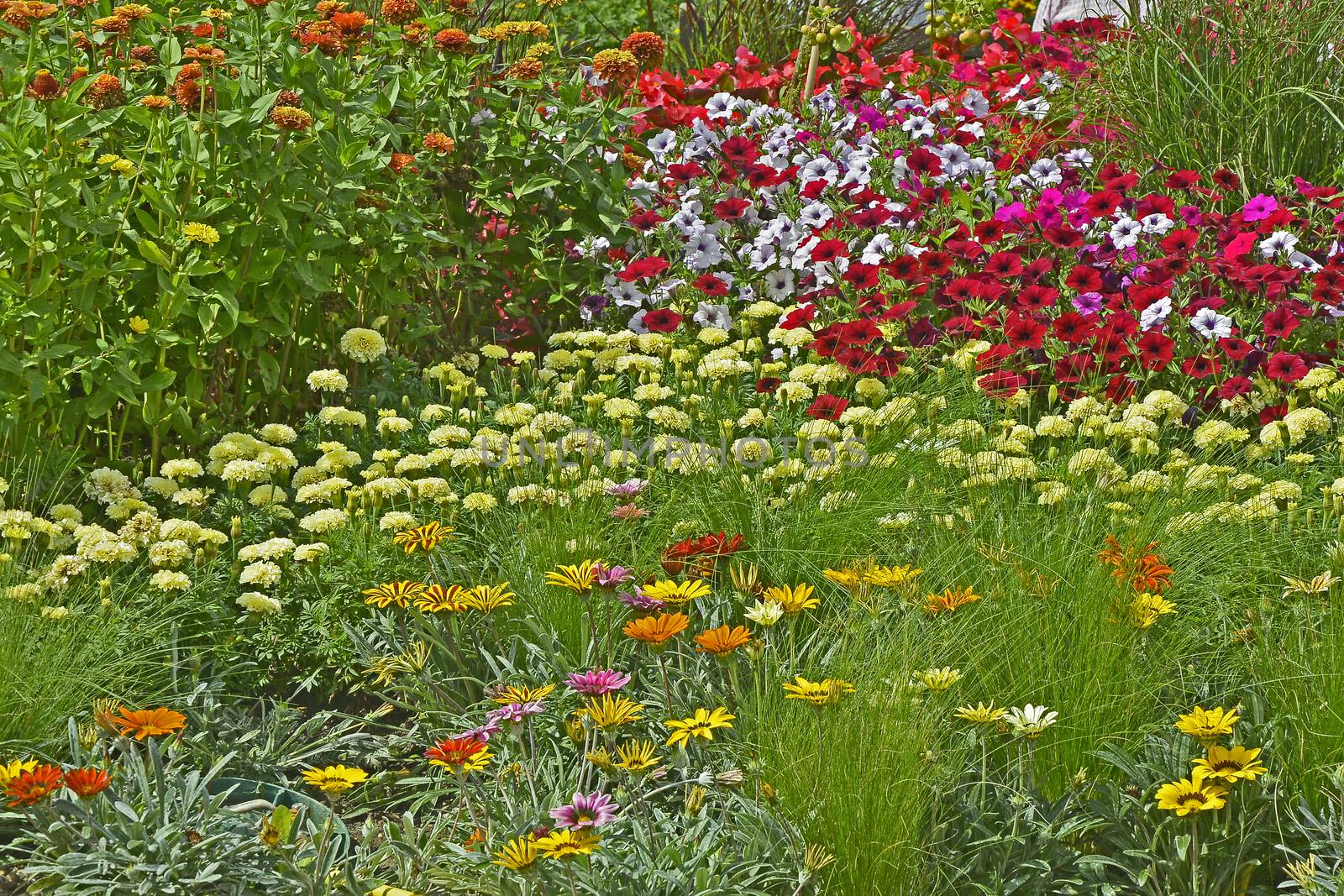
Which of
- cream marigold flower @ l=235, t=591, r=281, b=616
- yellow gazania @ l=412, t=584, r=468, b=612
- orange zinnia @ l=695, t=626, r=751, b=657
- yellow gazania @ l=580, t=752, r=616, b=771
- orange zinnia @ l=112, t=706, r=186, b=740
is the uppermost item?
orange zinnia @ l=695, t=626, r=751, b=657

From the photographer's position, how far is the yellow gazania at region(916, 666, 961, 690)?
2301mm

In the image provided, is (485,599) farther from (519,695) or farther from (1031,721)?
(1031,721)

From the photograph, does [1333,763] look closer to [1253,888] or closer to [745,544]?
[1253,888]

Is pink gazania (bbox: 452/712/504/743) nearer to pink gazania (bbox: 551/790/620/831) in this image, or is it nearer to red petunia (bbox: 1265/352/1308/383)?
pink gazania (bbox: 551/790/620/831)

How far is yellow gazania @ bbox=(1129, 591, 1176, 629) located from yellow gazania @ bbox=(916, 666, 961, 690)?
36 cm

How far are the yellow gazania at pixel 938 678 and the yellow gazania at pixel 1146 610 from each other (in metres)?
0.36

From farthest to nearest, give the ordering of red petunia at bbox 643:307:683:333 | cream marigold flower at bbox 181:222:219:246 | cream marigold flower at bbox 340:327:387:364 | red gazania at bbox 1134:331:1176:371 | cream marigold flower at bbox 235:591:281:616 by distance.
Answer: red petunia at bbox 643:307:683:333 → cream marigold flower at bbox 340:327:387:364 → red gazania at bbox 1134:331:1176:371 → cream marigold flower at bbox 181:222:219:246 → cream marigold flower at bbox 235:591:281:616

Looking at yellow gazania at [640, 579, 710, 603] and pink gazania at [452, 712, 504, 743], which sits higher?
yellow gazania at [640, 579, 710, 603]

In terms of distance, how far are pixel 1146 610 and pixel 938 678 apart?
45cm

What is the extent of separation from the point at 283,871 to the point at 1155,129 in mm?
4595

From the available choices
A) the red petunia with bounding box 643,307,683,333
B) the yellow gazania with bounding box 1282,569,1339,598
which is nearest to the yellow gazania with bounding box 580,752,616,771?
the yellow gazania with bounding box 1282,569,1339,598

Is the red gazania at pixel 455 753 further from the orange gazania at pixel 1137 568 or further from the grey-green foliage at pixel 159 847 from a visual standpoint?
the orange gazania at pixel 1137 568

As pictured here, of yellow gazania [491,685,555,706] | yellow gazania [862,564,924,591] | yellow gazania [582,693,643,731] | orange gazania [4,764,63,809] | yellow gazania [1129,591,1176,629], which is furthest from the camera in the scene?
yellow gazania [862,564,924,591]

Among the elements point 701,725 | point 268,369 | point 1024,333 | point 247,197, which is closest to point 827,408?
point 1024,333
